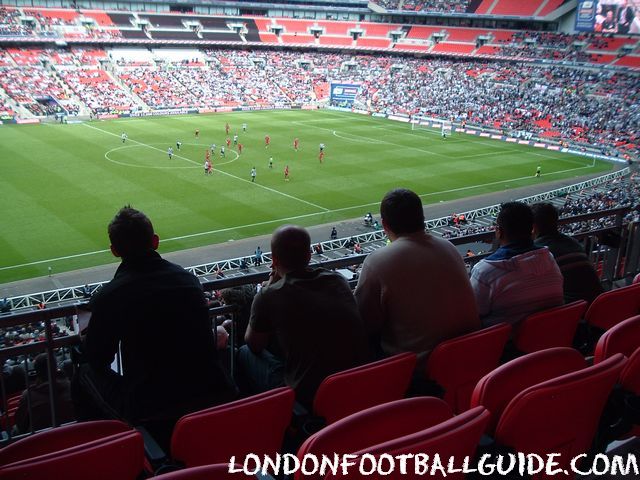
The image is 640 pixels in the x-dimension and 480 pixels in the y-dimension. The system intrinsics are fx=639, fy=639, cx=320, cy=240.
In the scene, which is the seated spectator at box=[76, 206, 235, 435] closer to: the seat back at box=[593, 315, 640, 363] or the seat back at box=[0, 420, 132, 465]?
the seat back at box=[0, 420, 132, 465]

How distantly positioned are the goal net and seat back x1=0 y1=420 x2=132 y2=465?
49.4 m

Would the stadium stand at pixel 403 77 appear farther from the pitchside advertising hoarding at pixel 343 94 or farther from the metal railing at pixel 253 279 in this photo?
the pitchside advertising hoarding at pixel 343 94

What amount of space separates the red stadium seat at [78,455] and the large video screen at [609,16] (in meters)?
65.5

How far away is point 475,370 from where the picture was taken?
3.76m

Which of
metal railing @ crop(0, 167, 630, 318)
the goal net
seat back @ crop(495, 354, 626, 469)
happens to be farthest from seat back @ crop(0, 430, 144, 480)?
the goal net

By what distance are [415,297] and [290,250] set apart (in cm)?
82

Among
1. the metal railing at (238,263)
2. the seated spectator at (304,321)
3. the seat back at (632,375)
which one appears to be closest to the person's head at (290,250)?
the seated spectator at (304,321)

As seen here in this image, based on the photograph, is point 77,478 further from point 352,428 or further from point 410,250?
point 410,250

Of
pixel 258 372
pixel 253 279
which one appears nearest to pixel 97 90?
pixel 253 279

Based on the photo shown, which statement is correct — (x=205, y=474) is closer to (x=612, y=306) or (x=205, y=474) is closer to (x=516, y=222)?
(x=516, y=222)

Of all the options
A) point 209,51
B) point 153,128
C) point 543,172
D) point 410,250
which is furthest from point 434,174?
point 209,51

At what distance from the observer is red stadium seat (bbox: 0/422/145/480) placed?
215 cm

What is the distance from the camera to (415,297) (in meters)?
3.87

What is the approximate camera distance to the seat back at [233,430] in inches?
105
